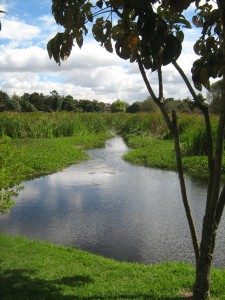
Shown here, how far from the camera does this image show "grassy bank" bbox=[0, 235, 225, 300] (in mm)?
3359

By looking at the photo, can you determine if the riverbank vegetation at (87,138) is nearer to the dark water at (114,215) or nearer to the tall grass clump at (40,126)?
the tall grass clump at (40,126)

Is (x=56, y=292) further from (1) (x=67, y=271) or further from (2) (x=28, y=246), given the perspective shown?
(2) (x=28, y=246)

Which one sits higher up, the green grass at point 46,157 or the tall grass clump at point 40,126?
the tall grass clump at point 40,126

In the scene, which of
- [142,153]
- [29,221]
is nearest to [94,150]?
[142,153]

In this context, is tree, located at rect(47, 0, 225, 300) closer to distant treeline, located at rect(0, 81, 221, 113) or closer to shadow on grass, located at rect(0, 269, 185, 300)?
shadow on grass, located at rect(0, 269, 185, 300)

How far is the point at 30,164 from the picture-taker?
38.6 feet

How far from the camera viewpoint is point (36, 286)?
3.52 metres

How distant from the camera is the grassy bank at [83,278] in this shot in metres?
3.36

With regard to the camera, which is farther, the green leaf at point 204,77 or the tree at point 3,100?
the tree at point 3,100

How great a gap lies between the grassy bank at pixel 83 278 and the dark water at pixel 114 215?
3.17 feet

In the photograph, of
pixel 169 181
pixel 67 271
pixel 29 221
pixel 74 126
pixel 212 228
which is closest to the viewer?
pixel 212 228

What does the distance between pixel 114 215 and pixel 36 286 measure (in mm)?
3656

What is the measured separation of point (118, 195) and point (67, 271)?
478cm

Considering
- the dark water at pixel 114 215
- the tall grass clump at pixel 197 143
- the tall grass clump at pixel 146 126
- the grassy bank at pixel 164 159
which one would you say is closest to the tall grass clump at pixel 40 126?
the tall grass clump at pixel 146 126
